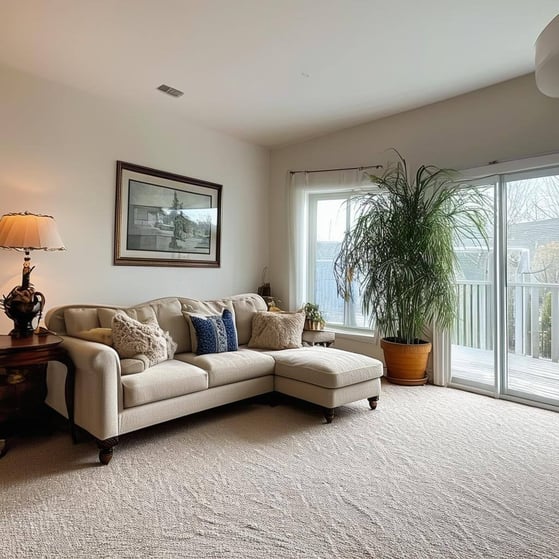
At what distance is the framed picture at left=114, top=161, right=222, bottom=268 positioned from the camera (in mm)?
3812

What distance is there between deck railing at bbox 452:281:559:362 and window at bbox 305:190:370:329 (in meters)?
1.15

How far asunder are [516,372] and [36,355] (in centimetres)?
394

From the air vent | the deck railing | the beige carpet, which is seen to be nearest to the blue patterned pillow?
the beige carpet

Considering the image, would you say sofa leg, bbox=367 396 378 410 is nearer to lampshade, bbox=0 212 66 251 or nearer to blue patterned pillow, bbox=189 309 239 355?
blue patterned pillow, bbox=189 309 239 355

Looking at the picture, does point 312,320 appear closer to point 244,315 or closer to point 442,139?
point 244,315

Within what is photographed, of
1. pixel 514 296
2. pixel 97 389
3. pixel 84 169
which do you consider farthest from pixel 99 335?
pixel 514 296

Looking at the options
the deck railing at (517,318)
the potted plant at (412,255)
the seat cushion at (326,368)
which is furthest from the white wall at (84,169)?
the deck railing at (517,318)

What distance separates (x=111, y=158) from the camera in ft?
12.2

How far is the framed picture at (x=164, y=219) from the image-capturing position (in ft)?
12.5

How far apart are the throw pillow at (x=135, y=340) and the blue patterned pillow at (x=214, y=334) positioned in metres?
0.42

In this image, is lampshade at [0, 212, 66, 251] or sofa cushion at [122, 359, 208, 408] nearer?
sofa cushion at [122, 359, 208, 408]

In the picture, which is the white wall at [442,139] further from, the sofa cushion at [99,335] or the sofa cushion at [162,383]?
the sofa cushion at [99,335]

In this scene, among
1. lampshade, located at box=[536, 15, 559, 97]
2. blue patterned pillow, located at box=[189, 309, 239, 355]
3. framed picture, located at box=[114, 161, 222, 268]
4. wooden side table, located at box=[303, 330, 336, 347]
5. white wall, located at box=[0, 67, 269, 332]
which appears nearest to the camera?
lampshade, located at box=[536, 15, 559, 97]

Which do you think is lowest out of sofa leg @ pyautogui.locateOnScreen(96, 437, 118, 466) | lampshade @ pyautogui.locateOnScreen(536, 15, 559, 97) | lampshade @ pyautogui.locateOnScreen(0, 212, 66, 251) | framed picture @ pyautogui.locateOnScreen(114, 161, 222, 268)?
sofa leg @ pyautogui.locateOnScreen(96, 437, 118, 466)
